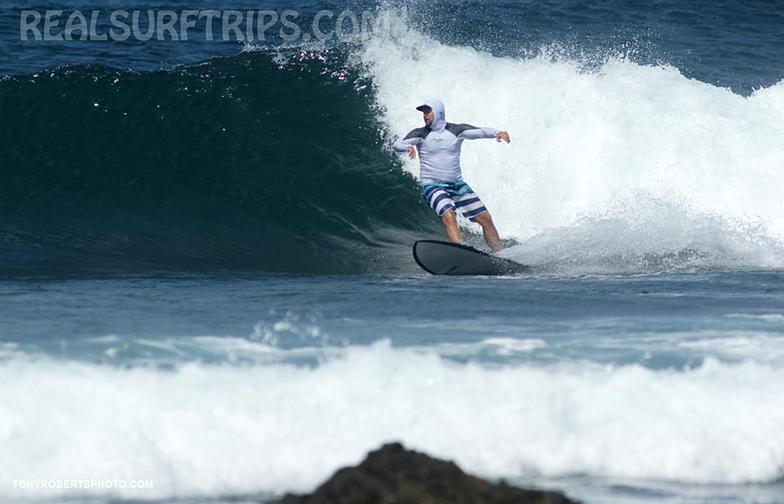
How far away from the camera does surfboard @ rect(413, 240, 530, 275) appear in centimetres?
1239

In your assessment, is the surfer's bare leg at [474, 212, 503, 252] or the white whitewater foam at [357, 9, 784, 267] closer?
the surfer's bare leg at [474, 212, 503, 252]

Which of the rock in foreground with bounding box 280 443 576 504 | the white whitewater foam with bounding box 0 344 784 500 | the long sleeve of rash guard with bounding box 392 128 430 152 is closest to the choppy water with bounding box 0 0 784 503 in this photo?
the white whitewater foam with bounding box 0 344 784 500

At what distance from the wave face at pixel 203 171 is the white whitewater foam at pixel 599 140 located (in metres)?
0.93

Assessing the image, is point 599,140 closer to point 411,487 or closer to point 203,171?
point 203,171

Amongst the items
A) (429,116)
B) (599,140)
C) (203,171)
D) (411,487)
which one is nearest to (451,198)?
(429,116)

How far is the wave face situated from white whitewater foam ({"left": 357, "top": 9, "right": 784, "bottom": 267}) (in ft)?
3.05

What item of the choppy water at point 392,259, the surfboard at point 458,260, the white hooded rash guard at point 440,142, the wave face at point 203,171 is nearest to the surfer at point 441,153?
the white hooded rash guard at point 440,142

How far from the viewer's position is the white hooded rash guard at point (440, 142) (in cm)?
1292

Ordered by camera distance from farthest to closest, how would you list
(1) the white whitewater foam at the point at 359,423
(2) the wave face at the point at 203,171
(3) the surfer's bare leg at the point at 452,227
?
(2) the wave face at the point at 203,171, (3) the surfer's bare leg at the point at 452,227, (1) the white whitewater foam at the point at 359,423

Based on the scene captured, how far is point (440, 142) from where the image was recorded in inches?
509

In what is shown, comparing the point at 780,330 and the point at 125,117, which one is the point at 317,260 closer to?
the point at 125,117

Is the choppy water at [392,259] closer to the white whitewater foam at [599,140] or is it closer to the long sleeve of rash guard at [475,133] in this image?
the white whitewater foam at [599,140]

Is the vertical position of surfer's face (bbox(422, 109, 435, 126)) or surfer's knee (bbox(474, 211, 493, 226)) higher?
surfer's face (bbox(422, 109, 435, 126))

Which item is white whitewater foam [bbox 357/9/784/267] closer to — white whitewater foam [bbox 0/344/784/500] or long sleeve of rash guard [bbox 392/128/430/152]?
long sleeve of rash guard [bbox 392/128/430/152]
